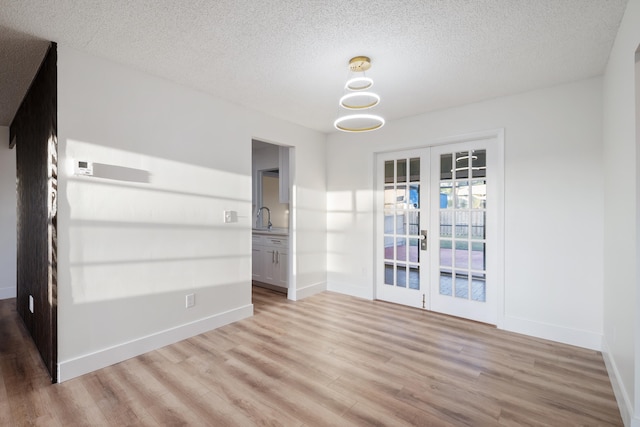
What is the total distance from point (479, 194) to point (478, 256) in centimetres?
73

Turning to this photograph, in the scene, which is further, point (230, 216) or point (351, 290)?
point (351, 290)

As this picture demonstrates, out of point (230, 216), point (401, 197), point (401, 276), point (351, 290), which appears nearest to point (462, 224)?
point (401, 197)

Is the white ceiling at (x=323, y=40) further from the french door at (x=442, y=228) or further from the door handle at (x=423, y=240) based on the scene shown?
the door handle at (x=423, y=240)

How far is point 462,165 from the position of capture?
12.5 feet

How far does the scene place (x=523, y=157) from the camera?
3.32m

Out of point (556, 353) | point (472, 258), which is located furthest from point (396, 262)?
point (556, 353)

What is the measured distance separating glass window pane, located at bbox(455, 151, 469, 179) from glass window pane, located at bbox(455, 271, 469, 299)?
1228 mm

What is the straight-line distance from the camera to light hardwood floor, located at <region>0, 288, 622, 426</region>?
6.51 ft

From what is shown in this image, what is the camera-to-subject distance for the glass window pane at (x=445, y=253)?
390cm

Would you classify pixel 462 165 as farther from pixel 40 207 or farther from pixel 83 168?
pixel 40 207

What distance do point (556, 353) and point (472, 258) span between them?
1.19 metres

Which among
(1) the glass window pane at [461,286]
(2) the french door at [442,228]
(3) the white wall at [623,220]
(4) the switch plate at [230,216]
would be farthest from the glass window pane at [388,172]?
(3) the white wall at [623,220]

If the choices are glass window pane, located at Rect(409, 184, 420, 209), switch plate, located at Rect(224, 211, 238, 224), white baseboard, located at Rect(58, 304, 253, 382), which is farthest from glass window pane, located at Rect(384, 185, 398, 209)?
white baseboard, located at Rect(58, 304, 253, 382)

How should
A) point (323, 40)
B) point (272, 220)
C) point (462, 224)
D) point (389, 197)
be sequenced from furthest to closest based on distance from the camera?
1. point (272, 220)
2. point (389, 197)
3. point (462, 224)
4. point (323, 40)
